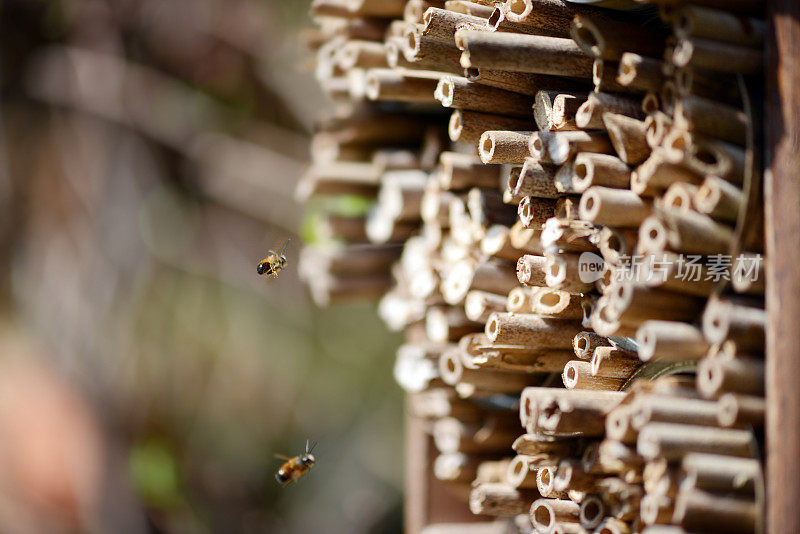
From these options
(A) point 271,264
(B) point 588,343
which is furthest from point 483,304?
(A) point 271,264

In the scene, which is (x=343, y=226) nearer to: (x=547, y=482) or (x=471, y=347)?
(x=471, y=347)

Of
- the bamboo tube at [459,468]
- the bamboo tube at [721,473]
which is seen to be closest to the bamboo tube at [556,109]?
the bamboo tube at [721,473]

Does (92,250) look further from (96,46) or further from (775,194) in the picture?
(775,194)

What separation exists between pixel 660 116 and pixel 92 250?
77.9 inches

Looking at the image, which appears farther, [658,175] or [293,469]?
[293,469]

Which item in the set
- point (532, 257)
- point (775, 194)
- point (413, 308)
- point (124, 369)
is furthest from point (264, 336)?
point (775, 194)

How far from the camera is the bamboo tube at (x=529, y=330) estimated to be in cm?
78

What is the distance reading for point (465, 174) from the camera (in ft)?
2.97

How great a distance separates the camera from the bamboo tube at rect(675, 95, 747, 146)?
61 centimetres

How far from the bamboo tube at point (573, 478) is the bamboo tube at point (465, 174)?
34 cm

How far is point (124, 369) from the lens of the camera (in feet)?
7.60

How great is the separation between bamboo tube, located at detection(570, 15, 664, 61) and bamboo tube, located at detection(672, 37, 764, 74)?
0.06 metres

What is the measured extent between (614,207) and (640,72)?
11 cm

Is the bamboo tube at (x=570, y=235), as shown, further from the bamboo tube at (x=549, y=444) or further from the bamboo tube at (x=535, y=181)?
the bamboo tube at (x=549, y=444)
